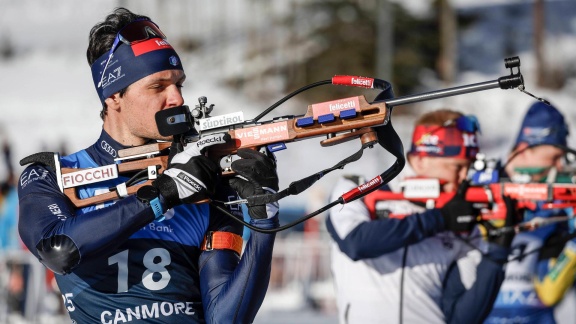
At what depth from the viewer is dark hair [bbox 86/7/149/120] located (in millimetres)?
3996

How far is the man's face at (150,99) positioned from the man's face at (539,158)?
3.88 m

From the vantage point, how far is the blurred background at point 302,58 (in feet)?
109

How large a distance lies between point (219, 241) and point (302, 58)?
40275 millimetres

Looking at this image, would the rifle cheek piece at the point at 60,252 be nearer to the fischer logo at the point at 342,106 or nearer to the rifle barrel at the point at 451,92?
the fischer logo at the point at 342,106

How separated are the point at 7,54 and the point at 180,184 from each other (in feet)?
155

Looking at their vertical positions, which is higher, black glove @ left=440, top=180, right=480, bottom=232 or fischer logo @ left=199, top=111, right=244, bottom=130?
fischer logo @ left=199, top=111, right=244, bottom=130

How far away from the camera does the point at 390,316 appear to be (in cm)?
576

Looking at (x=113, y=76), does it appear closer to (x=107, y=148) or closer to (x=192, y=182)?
(x=107, y=148)

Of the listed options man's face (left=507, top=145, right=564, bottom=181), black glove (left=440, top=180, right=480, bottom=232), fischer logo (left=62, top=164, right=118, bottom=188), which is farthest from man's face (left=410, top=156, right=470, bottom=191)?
fischer logo (left=62, top=164, right=118, bottom=188)

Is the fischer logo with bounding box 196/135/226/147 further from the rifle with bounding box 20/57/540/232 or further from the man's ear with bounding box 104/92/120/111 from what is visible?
the man's ear with bounding box 104/92/120/111

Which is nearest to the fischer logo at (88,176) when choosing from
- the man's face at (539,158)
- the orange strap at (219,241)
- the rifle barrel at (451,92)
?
the orange strap at (219,241)

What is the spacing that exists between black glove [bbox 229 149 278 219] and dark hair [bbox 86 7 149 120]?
0.75 m

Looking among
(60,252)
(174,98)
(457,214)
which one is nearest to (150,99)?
(174,98)

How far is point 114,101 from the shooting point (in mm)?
3969
